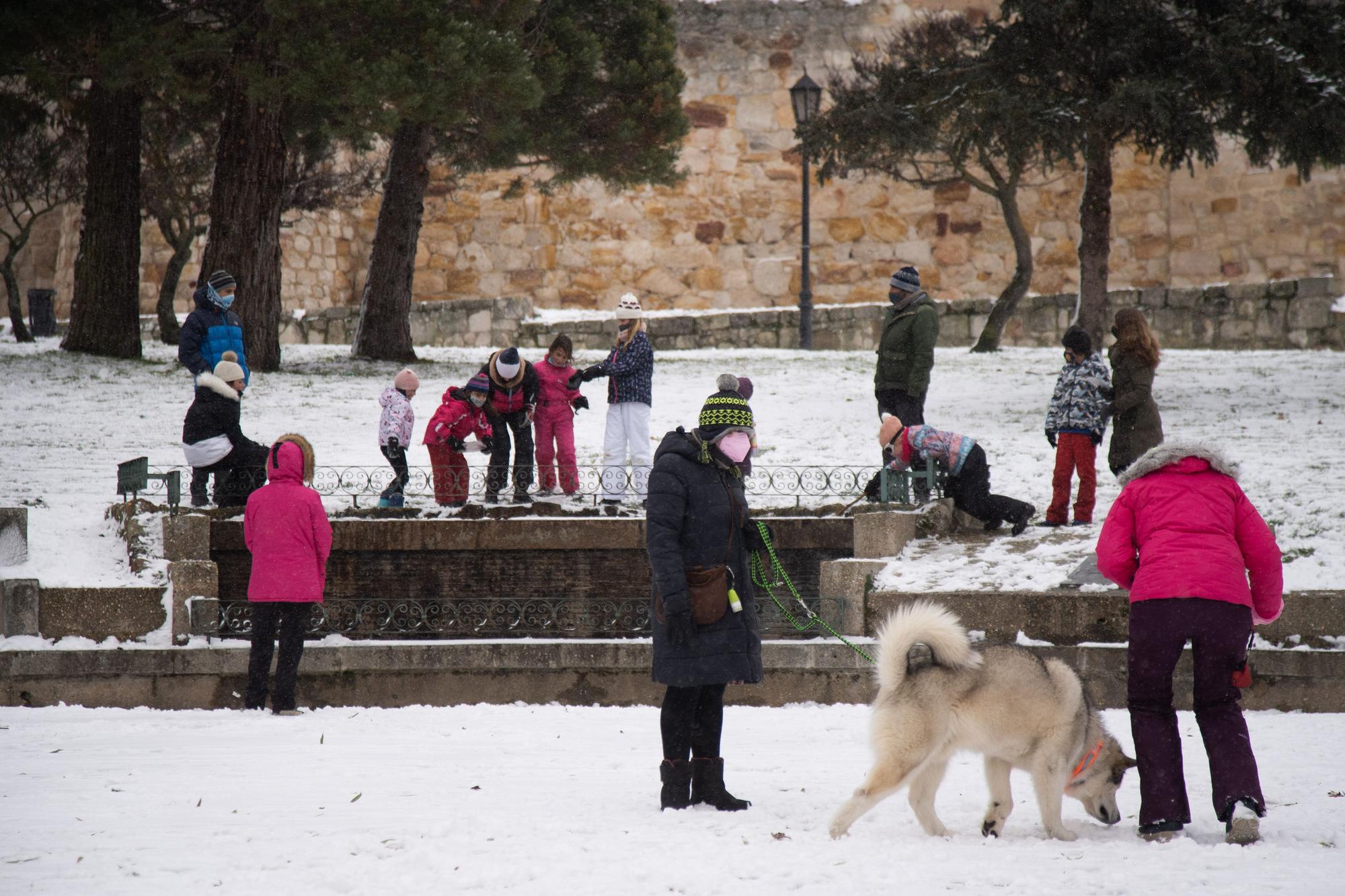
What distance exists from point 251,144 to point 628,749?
1169cm

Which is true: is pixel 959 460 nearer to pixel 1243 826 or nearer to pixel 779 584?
pixel 779 584

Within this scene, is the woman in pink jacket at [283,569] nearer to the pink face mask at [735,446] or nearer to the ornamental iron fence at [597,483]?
the ornamental iron fence at [597,483]

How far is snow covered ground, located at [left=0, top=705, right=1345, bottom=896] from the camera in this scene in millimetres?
4285

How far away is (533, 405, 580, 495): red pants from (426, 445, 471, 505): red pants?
1.87ft

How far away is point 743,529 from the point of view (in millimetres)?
5430

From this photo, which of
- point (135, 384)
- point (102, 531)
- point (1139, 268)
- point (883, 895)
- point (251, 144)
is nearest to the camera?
point (883, 895)

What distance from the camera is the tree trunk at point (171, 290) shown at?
67.6ft

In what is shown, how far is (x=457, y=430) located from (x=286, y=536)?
2.68 meters

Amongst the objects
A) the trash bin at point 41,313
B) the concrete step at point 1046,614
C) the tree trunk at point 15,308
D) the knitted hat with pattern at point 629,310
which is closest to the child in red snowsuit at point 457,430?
the knitted hat with pattern at point 629,310

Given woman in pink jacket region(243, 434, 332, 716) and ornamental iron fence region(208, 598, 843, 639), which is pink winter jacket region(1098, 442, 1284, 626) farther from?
woman in pink jacket region(243, 434, 332, 716)

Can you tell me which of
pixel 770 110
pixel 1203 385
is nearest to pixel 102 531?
pixel 1203 385

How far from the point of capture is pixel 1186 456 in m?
4.98

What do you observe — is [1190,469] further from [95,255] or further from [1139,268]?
[1139,268]

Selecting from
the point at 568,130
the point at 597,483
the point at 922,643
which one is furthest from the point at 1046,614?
the point at 568,130
